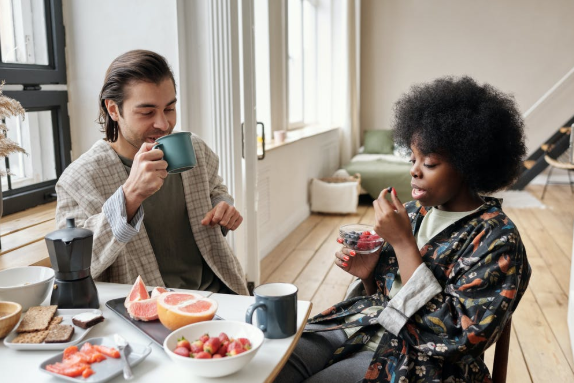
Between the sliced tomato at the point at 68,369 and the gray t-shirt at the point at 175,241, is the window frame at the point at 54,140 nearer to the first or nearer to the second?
the gray t-shirt at the point at 175,241

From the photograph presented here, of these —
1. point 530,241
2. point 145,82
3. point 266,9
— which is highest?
point 266,9

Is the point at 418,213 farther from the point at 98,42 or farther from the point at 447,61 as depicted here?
the point at 447,61

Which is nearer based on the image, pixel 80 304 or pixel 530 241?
pixel 80 304

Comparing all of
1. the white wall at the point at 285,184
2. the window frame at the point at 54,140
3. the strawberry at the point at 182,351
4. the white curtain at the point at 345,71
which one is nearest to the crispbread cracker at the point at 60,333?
the strawberry at the point at 182,351

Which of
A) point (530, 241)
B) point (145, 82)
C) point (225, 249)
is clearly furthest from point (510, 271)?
point (530, 241)

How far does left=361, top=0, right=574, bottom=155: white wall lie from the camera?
678 centimetres

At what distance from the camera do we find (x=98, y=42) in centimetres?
209

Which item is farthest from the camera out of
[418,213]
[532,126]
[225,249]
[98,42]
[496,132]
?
[532,126]

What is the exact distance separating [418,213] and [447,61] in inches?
245

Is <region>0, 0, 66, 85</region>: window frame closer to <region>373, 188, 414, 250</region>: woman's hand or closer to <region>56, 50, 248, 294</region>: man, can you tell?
<region>56, 50, 248, 294</region>: man

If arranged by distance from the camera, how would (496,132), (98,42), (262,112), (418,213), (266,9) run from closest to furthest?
(496,132)
(418,213)
(98,42)
(266,9)
(262,112)

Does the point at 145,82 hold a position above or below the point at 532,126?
above

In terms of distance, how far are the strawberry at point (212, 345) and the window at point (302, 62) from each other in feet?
14.4

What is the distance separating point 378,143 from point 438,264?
576 cm
